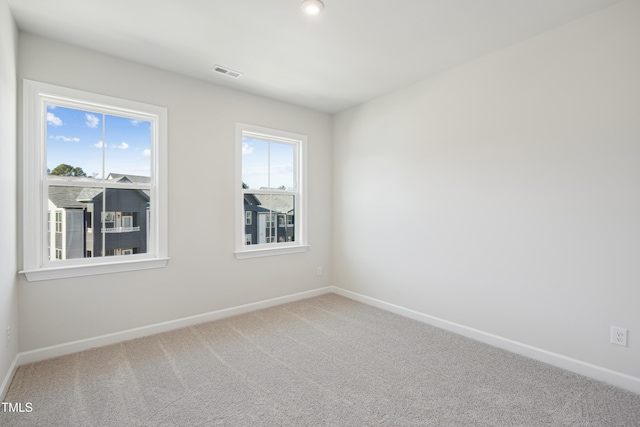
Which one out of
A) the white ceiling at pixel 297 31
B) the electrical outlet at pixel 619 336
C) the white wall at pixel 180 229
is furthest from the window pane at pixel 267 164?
the electrical outlet at pixel 619 336

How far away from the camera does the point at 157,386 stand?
220cm

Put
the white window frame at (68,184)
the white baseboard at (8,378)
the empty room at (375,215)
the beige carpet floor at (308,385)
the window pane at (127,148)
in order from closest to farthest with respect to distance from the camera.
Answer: the beige carpet floor at (308,385), the white baseboard at (8,378), the empty room at (375,215), the white window frame at (68,184), the window pane at (127,148)

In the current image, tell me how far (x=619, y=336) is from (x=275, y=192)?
346cm

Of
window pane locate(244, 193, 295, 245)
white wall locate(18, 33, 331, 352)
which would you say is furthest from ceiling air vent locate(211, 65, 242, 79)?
window pane locate(244, 193, 295, 245)

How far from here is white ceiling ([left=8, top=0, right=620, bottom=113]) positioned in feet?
7.22

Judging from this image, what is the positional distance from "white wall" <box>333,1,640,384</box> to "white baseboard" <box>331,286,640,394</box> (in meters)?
0.05

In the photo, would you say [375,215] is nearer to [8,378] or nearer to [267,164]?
[267,164]

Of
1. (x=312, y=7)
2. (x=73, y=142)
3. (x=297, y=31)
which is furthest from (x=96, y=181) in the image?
(x=312, y=7)

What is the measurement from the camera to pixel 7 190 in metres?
2.18

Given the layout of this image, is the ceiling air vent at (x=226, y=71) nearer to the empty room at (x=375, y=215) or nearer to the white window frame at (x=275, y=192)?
the empty room at (x=375, y=215)

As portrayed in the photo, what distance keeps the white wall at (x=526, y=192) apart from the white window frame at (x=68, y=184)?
2.44 metres

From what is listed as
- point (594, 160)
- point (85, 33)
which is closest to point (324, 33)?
point (85, 33)

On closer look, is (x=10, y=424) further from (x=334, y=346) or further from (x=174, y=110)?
(x=174, y=110)

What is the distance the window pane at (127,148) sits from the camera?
293cm
